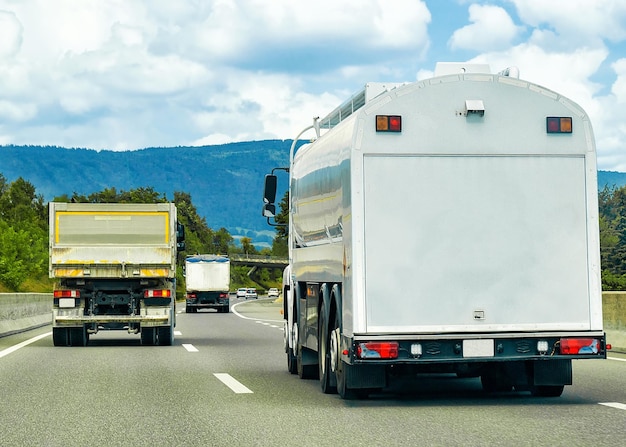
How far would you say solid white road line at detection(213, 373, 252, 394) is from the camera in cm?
1298

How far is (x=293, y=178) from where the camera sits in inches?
615

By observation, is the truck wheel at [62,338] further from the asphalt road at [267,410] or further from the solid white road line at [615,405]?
the solid white road line at [615,405]

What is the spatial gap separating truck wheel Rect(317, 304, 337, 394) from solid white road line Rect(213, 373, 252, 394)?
0.86 metres

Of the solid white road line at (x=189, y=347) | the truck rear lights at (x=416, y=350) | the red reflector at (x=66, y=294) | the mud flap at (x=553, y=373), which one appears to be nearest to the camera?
the truck rear lights at (x=416, y=350)

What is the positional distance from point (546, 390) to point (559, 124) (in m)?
2.69

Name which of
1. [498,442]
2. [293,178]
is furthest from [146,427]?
[293,178]

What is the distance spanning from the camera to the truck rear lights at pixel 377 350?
10719 mm

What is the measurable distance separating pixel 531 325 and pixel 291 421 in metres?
2.57

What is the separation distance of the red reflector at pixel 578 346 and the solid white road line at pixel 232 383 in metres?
3.59

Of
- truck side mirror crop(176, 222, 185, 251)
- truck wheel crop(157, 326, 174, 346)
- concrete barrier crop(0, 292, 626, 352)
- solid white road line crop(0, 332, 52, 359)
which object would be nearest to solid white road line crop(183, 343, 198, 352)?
truck wheel crop(157, 326, 174, 346)

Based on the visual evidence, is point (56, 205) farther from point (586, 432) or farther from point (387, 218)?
point (586, 432)

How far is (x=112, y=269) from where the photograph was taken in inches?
893

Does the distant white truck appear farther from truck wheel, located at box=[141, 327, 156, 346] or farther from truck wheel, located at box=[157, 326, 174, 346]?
truck wheel, located at box=[157, 326, 174, 346]

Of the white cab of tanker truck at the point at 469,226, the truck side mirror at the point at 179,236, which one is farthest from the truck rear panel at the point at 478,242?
the truck side mirror at the point at 179,236
